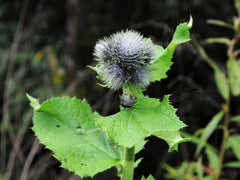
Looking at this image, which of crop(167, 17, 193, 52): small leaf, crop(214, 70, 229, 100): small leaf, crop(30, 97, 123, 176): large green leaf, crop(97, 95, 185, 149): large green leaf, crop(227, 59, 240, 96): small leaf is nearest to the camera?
crop(97, 95, 185, 149): large green leaf

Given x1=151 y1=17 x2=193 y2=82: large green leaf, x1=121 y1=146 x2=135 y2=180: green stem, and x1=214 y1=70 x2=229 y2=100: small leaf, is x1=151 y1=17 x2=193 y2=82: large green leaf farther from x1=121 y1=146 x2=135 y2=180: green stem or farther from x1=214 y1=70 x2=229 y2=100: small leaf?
x1=214 y1=70 x2=229 y2=100: small leaf

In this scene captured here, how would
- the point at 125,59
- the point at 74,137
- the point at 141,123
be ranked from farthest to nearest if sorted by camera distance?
the point at 74,137
the point at 125,59
the point at 141,123

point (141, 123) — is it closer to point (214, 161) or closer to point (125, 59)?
point (125, 59)

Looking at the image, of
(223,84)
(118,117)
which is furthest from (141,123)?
(223,84)

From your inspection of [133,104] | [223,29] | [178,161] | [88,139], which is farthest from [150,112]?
[223,29]

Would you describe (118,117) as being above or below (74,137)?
above

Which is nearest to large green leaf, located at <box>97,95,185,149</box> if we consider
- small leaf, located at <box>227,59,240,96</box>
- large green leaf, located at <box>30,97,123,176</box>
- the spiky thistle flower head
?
the spiky thistle flower head

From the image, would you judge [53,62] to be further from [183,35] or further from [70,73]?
[183,35]

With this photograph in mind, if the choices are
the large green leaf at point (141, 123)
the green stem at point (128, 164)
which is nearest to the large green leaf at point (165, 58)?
the large green leaf at point (141, 123)

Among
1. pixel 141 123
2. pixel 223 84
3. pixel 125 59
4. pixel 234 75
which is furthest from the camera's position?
pixel 223 84
